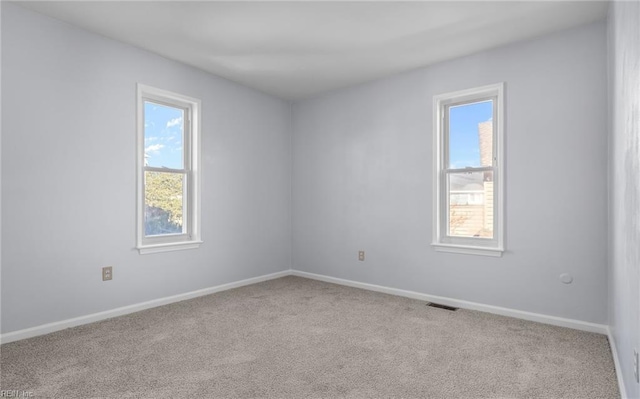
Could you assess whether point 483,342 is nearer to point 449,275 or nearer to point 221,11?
point 449,275

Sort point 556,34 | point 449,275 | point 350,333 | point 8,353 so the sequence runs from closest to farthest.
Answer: point 8,353 < point 350,333 < point 556,34 < point 449,275

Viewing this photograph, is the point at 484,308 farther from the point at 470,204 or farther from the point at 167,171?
the point at 167,171

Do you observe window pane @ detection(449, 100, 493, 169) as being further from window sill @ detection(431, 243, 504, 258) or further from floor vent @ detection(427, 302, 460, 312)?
floor vent @ detection(427, 302, 460, 312)

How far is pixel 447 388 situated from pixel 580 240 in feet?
6.17

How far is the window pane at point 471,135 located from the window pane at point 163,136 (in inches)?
116

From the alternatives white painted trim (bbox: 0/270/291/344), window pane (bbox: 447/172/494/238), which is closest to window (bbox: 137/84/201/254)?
white painted trim (bbox: 0/270/291/344)

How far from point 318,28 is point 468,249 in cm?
252

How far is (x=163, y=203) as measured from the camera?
3.84 m

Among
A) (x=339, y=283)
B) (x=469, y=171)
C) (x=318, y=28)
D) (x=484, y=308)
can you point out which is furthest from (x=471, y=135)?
(x=339, y=283)

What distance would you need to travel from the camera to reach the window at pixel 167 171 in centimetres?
360

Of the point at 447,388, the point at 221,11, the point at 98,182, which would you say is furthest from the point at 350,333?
the point at 221,11

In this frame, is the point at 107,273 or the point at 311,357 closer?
the point at 311,357

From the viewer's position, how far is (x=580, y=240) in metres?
3.01

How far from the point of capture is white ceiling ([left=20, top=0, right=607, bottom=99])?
276 centimetres
